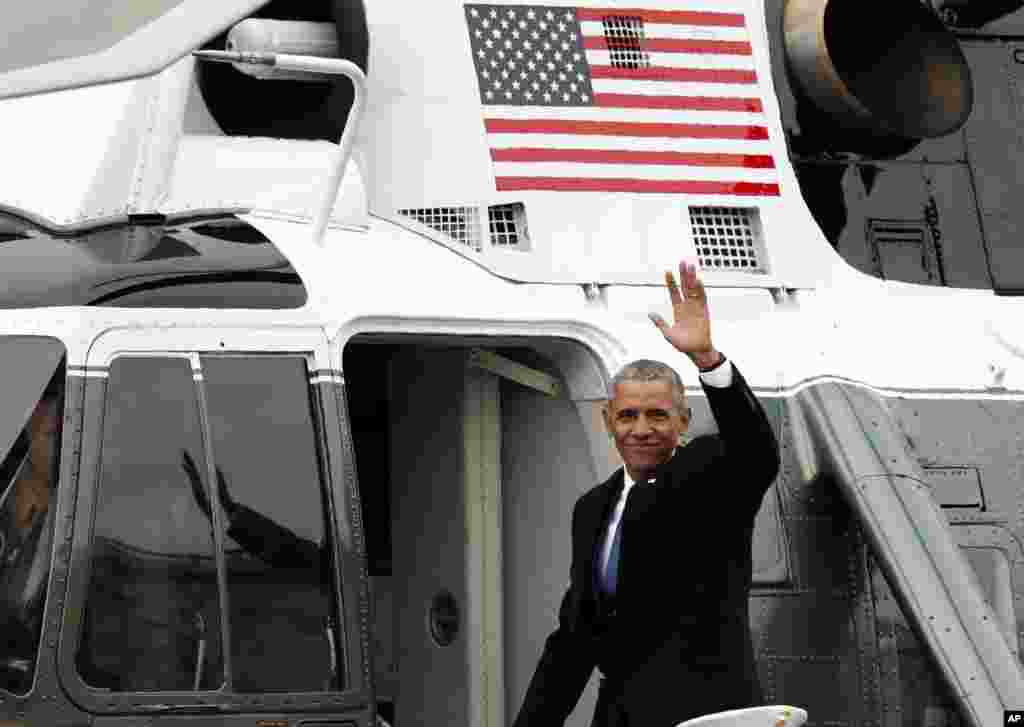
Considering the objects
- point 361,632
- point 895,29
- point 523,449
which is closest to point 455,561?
point 523,449

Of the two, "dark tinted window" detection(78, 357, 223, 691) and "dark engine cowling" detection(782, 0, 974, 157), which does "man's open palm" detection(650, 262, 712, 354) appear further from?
"dark engine cowling" detection(782, 0, 974, 157)

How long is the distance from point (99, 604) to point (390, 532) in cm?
175

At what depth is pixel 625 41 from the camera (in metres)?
6.58

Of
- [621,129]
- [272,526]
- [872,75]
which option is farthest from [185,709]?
[872,75]

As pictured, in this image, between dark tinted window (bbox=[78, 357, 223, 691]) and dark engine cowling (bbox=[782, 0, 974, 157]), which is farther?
dark engine cowling (bbox=[782, 0, 974, 157])

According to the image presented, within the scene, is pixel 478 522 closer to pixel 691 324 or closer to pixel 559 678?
pixel 559 678

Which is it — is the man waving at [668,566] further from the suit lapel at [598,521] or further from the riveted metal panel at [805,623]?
the riveted metal panel at [805,623]

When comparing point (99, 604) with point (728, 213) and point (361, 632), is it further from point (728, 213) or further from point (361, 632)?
point (728, 213)

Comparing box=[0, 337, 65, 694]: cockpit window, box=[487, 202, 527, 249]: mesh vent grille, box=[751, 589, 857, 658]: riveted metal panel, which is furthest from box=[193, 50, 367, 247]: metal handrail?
box=[751, 589, 857, 658]: riveted metal panel

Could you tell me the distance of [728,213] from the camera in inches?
258

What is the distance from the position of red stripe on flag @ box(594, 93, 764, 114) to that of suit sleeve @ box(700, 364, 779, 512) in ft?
5.51

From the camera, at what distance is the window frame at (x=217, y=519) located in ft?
16.7

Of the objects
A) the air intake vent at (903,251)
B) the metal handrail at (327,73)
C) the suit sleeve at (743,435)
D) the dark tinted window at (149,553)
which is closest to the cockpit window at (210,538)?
the dark tinted window at (149,553)

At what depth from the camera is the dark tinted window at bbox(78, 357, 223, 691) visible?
16.8ft
